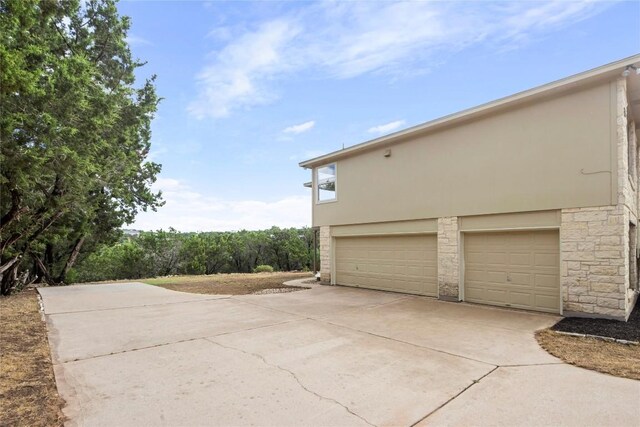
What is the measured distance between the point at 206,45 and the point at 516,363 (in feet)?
45.3

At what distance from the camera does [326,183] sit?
13.6 meters

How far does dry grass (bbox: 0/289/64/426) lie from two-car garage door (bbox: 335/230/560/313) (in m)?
8.49

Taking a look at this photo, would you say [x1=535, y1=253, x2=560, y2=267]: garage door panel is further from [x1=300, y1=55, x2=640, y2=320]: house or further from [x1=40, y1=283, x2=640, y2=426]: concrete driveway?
[x1=40, y1=283, x2=640, y2=426]: concrete driveway

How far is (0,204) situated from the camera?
9.47 m

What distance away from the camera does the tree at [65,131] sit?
629cm

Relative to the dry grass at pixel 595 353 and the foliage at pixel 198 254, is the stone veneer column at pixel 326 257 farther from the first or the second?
the foliage at pixel 198 254

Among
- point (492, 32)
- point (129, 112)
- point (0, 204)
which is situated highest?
point (492, 32)

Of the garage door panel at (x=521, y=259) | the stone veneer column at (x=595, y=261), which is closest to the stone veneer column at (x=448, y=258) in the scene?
the garage door panel at (x=521, y=259)

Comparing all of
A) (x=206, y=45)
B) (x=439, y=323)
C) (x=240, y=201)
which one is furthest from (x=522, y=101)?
(x=240, y=201)

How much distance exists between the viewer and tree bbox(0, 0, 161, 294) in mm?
6285

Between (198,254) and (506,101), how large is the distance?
2061 centimetres

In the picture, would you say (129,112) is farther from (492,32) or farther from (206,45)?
(492,32)

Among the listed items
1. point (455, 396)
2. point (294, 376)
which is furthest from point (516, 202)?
point (294, 376)

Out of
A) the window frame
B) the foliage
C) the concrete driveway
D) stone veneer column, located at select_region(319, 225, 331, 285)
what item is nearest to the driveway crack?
the concrete driveway
